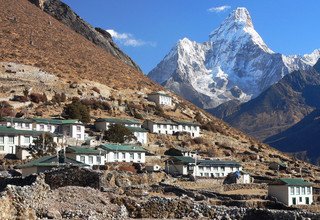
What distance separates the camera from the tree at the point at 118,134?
80938 mm

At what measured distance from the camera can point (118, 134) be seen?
268 ft

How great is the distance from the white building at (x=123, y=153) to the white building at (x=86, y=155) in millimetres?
2591

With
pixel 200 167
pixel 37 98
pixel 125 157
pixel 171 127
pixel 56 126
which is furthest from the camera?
pixel 171 127

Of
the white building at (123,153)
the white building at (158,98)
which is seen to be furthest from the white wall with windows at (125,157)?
the white building at (158,98)

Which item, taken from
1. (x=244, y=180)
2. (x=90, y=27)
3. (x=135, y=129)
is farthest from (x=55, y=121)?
(x=90, y=27)

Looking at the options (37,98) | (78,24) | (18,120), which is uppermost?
(78,24)

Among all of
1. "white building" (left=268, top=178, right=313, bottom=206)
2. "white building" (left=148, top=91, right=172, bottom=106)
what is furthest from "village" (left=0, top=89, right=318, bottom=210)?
"white building" (left=148, top=91, right=172, bottom=106)

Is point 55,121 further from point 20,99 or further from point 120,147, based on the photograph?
point 20,99

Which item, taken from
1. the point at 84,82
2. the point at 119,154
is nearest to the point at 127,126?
the point at 119,154

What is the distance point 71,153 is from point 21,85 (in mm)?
40640

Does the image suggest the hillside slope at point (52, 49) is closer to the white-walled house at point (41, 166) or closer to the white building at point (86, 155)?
the white building at point (86, 155)

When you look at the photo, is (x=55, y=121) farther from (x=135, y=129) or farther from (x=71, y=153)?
(x=71, y=153)

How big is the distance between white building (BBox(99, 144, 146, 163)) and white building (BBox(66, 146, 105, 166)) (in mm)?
2591

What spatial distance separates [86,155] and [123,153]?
27.5ft
